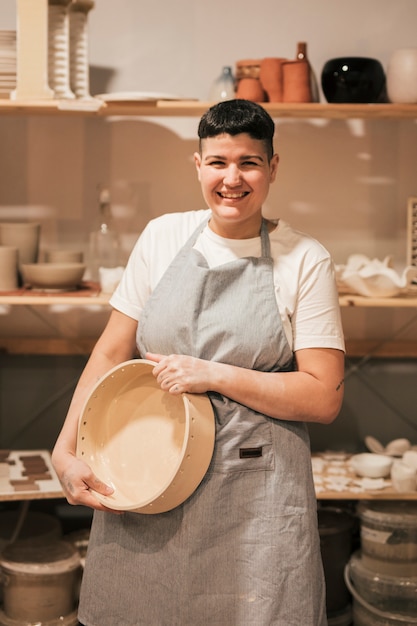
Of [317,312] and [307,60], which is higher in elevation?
[307,60]

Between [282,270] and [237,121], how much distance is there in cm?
30

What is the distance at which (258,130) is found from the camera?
158 centimetres

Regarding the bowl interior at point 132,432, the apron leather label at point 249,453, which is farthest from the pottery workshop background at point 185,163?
the apron leather label at point 249,453

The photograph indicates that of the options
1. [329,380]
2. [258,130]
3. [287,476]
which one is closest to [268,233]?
[258,130]

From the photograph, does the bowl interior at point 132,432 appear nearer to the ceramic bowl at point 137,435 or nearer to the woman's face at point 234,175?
the ceramic bowl at point 137,435

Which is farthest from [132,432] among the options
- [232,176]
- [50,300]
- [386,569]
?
[386,569]

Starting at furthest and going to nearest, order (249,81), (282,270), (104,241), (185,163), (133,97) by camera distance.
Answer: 1. (185,163)
2. (104,241)
3. (249,81)
4. (133,97)
5. (282,270)

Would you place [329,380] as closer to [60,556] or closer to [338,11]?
[60,556]

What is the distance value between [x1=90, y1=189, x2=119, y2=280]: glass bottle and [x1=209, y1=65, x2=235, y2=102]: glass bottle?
1.49 ft

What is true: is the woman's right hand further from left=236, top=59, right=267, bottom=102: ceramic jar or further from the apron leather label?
left=236, top=59, right=267, bottom=102: ceramic jar

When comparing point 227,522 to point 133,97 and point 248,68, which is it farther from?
point 248,68

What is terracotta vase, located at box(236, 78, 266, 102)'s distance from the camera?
99.2 inches

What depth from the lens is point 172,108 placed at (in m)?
2.48

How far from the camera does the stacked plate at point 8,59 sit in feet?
8.14
